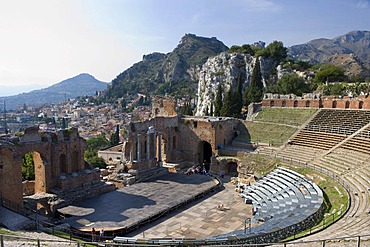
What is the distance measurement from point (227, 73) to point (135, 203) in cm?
5479

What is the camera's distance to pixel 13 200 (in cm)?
1994

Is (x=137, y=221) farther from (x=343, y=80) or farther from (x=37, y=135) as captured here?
(x=343, y=80)

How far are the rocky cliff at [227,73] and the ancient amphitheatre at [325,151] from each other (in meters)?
27.2

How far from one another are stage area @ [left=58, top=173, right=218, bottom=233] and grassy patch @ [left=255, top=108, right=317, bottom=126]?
13.6 meters

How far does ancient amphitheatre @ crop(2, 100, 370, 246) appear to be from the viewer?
1487cm

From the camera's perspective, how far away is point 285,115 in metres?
39.9

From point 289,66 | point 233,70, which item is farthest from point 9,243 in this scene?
point 233,70

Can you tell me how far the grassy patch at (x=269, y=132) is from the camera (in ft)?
115

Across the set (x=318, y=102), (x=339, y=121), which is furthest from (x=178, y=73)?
(x=339, y=121)

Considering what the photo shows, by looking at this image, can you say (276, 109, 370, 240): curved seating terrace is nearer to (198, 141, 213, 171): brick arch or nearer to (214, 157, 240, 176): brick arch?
(214, 157, 240, 176): brick arch

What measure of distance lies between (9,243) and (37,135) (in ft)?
41.8

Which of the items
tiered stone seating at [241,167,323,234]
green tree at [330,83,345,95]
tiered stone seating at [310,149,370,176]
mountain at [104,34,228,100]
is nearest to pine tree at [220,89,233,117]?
green tree at [330,83,345,95]

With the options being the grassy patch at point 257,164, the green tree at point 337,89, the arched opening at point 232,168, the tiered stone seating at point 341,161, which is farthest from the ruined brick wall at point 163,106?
the green tree at point 337,89

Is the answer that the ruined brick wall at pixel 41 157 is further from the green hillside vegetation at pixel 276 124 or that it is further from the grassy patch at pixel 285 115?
the grassy patch at pixel 285 115
